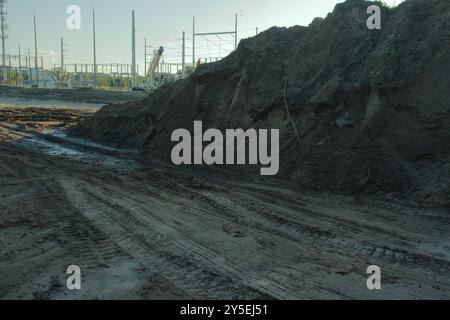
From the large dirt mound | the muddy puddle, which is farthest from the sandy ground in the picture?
the muddy puddle

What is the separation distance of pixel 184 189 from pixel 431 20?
703 cm

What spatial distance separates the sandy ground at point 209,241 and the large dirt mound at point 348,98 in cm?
88

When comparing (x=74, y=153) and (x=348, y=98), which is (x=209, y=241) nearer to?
(x=348, y=98)

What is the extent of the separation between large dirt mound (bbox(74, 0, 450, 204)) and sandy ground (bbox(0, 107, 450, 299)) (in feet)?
2.87

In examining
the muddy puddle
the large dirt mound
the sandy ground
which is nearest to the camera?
the sandy ground

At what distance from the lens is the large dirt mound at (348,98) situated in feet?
29.0

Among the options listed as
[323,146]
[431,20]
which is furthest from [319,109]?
[431,20]

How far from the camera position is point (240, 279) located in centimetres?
495

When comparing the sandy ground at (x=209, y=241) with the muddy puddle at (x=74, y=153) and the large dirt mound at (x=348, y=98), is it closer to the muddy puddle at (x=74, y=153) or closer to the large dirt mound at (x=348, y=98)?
the large dirt mound at (x=348, y=98)

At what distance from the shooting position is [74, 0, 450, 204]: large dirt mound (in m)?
8.84

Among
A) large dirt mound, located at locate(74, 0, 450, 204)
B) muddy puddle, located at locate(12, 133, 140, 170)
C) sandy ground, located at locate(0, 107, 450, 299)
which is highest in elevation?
large dirt mound, located at locate(74, 0, 450, 204)

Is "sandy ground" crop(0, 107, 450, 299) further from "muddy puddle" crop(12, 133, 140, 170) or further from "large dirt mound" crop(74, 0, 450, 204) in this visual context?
"muddy puddle" crop(12, 133, 140, 170)
